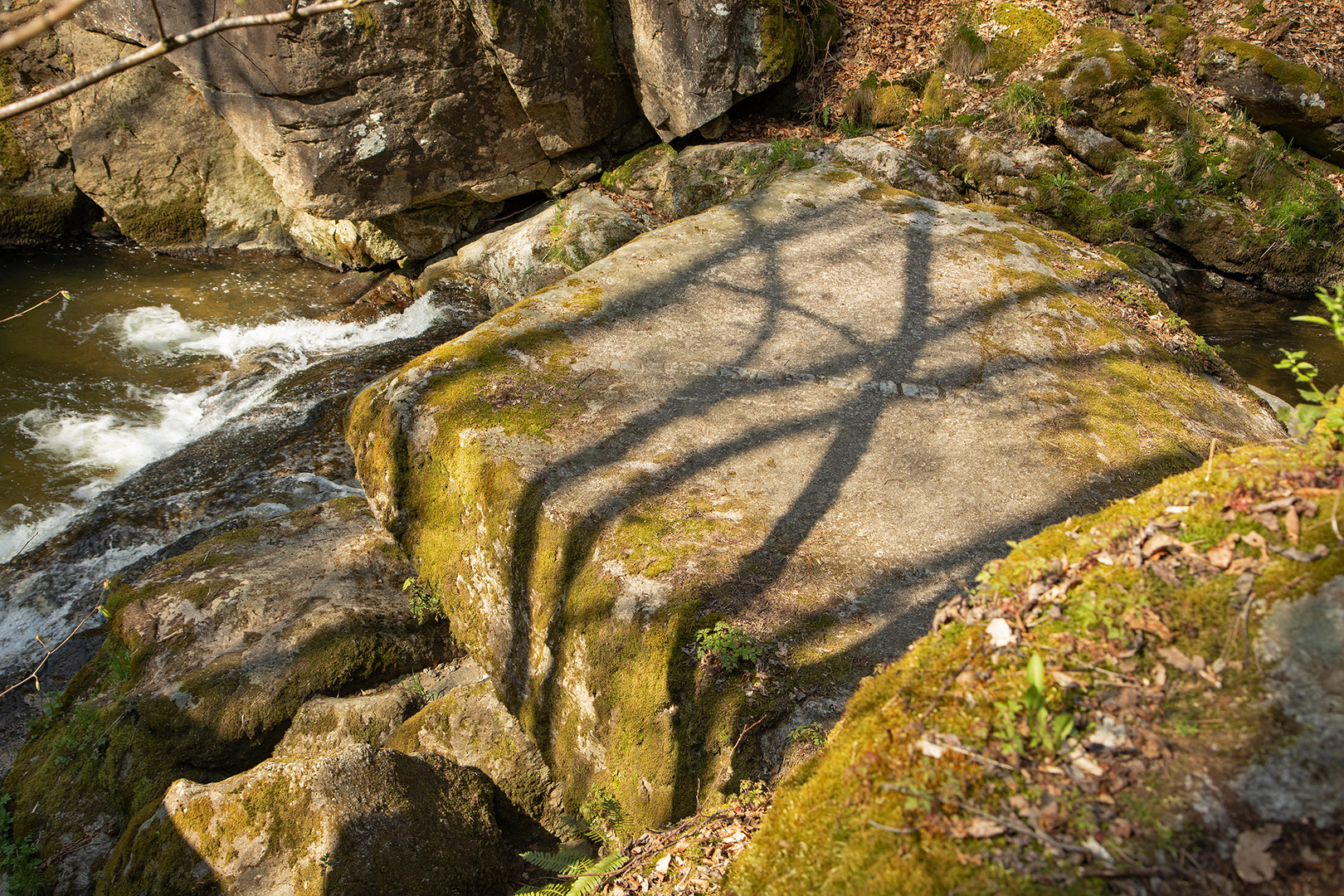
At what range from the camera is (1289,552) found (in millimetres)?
1632

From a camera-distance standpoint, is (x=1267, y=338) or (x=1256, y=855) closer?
(x=1256, y=855)

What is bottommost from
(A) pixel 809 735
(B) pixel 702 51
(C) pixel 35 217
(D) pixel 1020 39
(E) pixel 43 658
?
(E) pixel 43 658

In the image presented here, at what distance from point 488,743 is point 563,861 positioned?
1.09 metres

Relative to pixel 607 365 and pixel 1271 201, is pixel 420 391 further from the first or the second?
pixel 1271 201

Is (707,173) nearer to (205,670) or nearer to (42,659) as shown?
(205,670)

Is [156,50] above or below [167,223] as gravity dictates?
above

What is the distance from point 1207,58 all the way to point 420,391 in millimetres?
10820

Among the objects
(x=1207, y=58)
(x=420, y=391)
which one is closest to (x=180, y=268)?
(x=420, y=391)

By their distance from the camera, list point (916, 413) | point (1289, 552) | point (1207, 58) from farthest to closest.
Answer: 1. point (1207, 58)
2. point (916, 413)
3. point (1289, 552)

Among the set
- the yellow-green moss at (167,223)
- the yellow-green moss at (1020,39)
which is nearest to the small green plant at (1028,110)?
the yellow-green moss at (1020,39)

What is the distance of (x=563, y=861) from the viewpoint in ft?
9.57

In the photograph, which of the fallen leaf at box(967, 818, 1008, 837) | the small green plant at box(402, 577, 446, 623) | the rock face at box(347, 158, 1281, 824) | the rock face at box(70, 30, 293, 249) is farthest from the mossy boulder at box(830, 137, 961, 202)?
the rock face at box(70, 30, 293, 249)

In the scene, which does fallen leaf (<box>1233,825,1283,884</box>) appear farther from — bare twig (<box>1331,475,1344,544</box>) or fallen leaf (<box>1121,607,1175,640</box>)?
bare twig (<box>1331,475,1344,544</box>)

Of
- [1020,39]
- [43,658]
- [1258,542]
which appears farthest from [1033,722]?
[1020,39]
